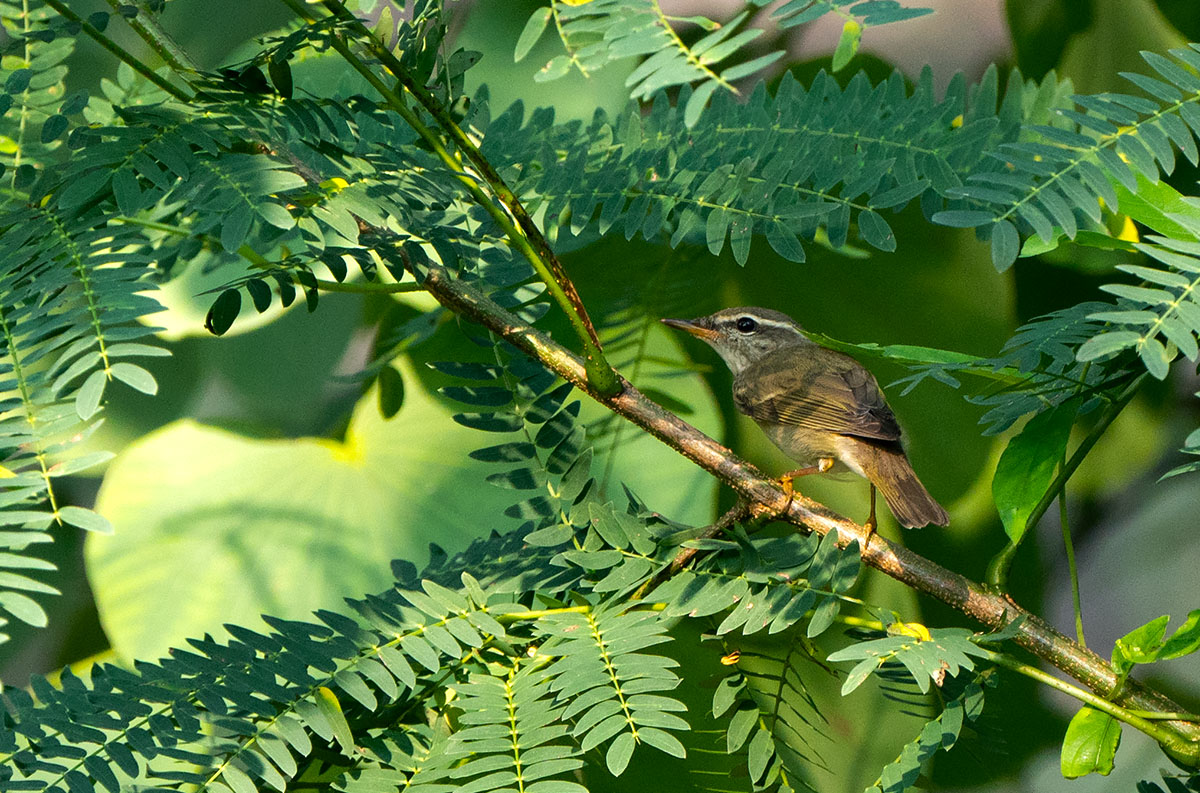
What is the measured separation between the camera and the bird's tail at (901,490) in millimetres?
610

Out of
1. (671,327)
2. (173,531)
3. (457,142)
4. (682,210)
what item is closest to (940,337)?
(671,327)

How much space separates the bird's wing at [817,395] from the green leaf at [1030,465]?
0.81ft

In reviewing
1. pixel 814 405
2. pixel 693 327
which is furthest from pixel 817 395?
pixel 693 327

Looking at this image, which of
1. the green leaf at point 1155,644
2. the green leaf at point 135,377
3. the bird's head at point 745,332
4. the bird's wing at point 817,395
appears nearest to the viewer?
the green leaf at point 135,377

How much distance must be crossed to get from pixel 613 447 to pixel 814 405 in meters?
0.18

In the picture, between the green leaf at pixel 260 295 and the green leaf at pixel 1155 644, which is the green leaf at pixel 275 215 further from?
the green leaf at pixel 1155 644

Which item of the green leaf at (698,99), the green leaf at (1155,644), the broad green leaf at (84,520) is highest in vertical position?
the green leaf at (698,99)

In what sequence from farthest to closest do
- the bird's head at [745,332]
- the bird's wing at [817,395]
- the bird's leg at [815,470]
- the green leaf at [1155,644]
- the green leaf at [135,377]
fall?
the bird's head at [745,332]
the bird's wing at [817,395]
the bird's leg at [815,470]
the green leaf at [1155,644]
the green leaf at [135,377]

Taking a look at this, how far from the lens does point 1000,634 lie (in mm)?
368

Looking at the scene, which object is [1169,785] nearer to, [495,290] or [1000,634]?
[1000,634]

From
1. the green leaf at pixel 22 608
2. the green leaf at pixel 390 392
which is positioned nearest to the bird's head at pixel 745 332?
the green leaf at pixel 390 392

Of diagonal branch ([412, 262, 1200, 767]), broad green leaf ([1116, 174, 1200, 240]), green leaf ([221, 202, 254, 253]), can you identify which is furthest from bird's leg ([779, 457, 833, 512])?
green leaf ([221, 202, 254, 253])

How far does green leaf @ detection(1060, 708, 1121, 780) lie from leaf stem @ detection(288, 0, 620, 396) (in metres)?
0.26

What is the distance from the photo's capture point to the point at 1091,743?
16.1 inches
